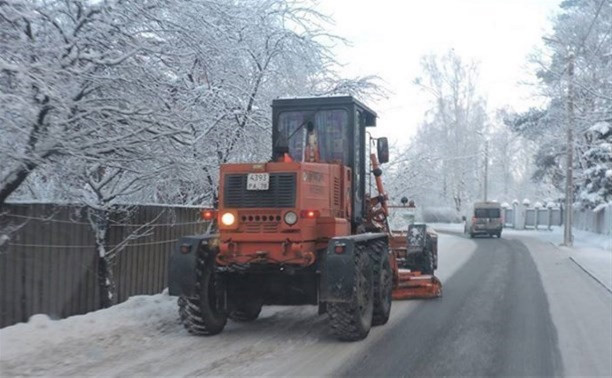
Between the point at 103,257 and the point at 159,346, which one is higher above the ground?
the point at 103,257

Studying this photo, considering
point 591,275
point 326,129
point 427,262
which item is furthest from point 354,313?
point 591,275

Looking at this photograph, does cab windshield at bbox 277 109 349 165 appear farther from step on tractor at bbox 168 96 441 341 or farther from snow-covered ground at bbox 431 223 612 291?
snow-covered ground at bbox 431 223 612 291

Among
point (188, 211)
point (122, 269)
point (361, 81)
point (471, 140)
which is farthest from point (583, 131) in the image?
point (471, 140)

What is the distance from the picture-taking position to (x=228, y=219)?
8602 millimetres

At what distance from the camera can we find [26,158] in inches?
281

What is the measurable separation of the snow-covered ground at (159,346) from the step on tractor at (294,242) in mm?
371

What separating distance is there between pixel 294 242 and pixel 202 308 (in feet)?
4.81

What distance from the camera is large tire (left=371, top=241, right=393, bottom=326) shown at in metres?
9.56

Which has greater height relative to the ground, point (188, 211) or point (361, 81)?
point (361, 81)

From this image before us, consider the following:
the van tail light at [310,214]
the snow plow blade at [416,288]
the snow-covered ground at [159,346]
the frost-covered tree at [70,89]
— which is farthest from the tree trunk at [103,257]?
the snow plow blade at [416,288]

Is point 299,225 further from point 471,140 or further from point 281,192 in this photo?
point 471,140

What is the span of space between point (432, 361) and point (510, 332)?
7.35 feet

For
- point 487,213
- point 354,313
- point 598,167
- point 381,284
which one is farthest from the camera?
point 487,213

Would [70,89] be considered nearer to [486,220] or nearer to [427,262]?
[427,262]
